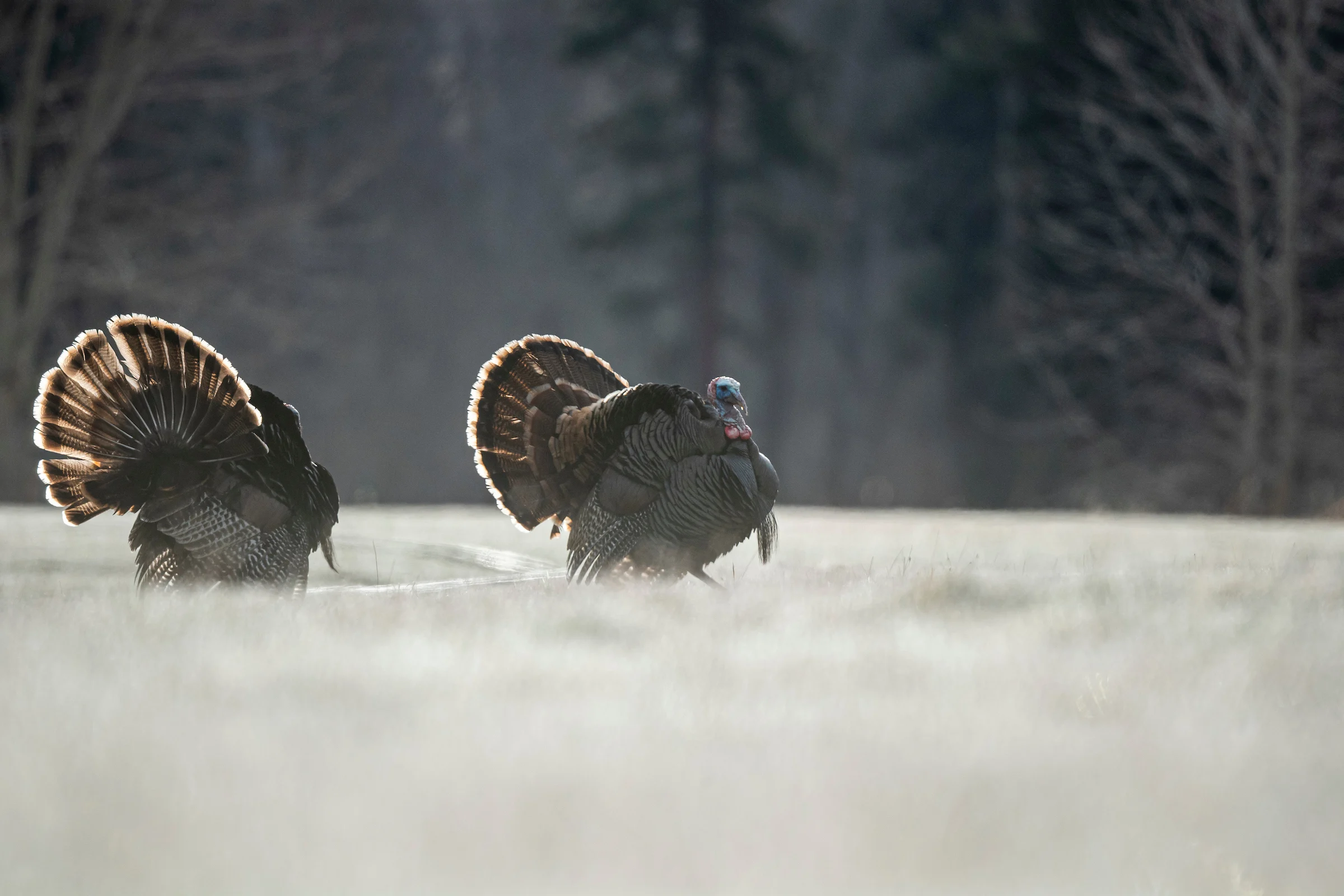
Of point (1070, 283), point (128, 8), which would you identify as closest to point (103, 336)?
point (128, 8)

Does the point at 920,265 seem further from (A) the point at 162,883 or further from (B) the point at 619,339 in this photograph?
(A) the point at 162,883

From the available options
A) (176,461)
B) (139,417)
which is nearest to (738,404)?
(176,461)

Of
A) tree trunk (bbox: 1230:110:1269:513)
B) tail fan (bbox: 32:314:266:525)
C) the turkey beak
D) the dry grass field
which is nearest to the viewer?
the dry grass field

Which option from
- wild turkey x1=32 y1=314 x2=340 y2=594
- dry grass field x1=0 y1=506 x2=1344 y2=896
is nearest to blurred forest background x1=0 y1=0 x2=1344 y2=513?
wild turkey x1=32 y1=314 x2=340 y2=594

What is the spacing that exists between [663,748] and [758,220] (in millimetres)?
18154

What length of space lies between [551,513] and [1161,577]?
2.44m

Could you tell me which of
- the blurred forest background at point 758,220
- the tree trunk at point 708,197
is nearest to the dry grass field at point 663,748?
the blurred forest background at point 758,220

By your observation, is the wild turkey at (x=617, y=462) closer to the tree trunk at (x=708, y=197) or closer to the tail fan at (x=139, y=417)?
the tail fan at (x=139, y=417)

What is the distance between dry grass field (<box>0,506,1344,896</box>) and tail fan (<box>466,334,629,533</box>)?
5.06 feet

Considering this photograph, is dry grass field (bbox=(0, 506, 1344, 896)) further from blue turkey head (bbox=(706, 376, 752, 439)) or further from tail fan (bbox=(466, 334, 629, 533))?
tail fan (bbox=(466, 334, 629, 533))

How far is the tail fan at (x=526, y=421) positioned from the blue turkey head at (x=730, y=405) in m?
0.67

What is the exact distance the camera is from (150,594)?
399 centimetres

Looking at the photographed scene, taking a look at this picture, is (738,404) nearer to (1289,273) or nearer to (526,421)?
(526,421)

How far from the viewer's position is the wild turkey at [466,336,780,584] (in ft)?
15.3
